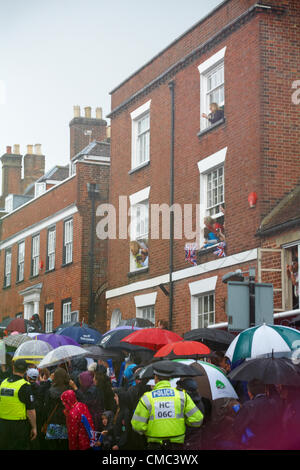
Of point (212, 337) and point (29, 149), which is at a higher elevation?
point (29, 149)

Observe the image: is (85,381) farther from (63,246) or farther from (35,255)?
(35,255)

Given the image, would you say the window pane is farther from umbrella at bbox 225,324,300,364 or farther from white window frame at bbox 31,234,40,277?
white window frame at bbox 31,234,40,277

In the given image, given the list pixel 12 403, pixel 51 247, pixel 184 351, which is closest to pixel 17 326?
pixel 12 403

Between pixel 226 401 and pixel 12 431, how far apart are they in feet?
11.0

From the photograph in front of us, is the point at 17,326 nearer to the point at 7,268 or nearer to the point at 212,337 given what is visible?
the point at 212,337

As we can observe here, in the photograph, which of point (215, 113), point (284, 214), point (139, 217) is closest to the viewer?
point (284, 214)

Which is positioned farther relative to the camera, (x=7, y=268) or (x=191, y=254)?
(x=7, y=268)

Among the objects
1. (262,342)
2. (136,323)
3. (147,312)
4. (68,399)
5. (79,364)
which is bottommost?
(68,399)

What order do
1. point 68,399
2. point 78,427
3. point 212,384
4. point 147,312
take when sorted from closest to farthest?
point 212,384 → point 78,427 → point 68,399 → point 147,312

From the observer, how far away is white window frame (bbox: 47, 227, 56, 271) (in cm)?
3294

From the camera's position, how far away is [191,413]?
973 centimetres

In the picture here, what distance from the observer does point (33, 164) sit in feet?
162

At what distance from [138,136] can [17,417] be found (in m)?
15.0
